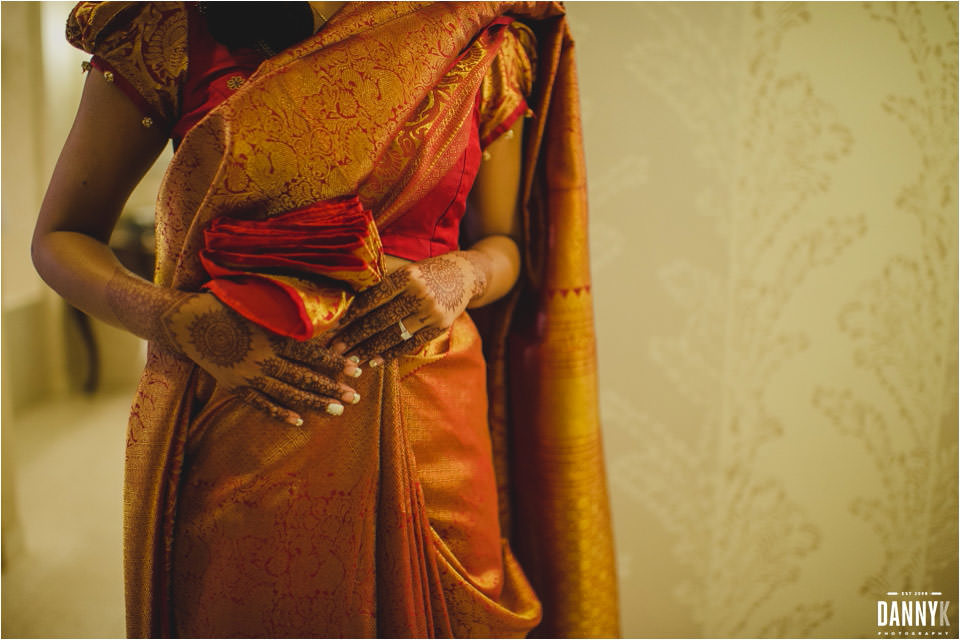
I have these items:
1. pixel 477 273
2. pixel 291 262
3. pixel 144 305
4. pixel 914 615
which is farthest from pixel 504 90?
pixel 914 615

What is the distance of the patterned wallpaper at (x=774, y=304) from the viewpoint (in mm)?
959

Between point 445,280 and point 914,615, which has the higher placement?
point 445,280

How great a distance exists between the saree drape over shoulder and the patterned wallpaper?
386 millimetres

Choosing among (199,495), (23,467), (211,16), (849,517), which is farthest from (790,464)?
(23,467)

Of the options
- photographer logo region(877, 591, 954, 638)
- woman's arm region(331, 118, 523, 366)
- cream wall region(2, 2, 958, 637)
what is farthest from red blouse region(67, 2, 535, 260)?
photographer logo region(877, 591, 954, 638)

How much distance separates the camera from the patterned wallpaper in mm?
959

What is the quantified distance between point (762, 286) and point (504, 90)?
0.61 m

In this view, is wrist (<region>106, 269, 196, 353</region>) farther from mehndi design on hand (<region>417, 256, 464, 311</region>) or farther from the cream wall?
the cream wall

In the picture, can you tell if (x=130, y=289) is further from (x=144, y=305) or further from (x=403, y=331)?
(x=403, y=331)

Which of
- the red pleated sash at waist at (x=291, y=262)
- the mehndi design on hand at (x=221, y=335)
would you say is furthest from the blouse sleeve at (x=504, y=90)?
the mehndi design on hand at (x=221, y=335)

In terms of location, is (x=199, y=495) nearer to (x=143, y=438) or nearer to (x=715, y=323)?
(x=143, y=438)

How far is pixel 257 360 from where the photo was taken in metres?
0.54

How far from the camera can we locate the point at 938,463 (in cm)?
113

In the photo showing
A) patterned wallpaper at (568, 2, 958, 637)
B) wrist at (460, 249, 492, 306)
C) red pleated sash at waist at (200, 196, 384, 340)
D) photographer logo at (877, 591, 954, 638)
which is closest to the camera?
red pleated sash at waist at (200, 196, 384, 340)
